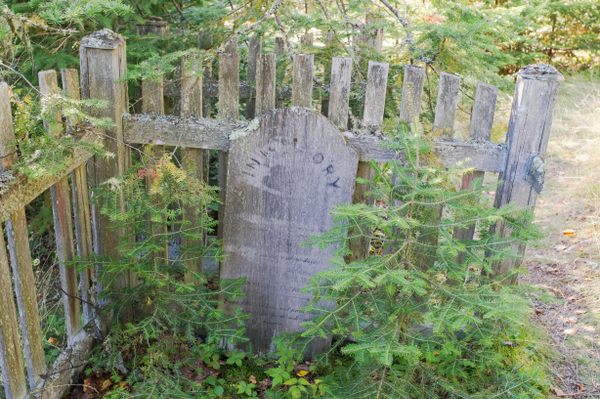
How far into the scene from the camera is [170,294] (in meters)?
3.10

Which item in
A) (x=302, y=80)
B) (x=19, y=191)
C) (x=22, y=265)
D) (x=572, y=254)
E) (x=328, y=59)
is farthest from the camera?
(x=572, y=254)

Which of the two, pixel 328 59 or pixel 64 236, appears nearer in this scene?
pixel 64 236

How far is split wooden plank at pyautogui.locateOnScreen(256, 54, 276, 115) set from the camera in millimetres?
3105

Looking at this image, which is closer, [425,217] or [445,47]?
[425,217]

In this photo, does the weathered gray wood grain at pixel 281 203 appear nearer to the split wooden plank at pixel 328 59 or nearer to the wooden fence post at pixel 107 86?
the wooden fence post at pixel 107 86

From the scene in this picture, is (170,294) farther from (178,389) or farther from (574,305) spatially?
(574,305)

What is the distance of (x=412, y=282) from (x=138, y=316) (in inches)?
83.6

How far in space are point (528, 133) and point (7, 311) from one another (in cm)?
275

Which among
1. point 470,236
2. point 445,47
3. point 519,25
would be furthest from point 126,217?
point 519,25

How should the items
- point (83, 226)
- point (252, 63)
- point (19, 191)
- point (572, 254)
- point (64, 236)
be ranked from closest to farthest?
point (19, 191) → point (64, 236) → point (83, 226) → point (252, 63) → point (572, 254)

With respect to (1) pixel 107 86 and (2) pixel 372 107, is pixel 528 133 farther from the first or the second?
(1) pixel 107 86

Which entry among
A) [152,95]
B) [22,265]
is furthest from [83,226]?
[152,95]

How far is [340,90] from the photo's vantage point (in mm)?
3131

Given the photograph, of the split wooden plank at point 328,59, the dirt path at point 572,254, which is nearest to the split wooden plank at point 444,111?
the dirt path at point 572,254
